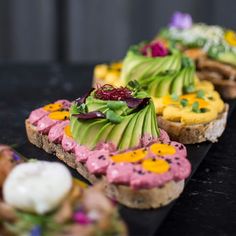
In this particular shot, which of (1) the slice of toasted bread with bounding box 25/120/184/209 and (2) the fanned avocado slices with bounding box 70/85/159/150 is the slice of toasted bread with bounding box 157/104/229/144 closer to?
(2) the fanned avocado slices with bounding box 70/85/159/150

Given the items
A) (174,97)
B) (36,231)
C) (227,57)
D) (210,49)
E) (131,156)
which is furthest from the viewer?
(210,49)

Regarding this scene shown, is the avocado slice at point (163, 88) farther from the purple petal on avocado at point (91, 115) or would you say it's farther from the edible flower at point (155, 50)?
the purple petal on avocado at point (91, 115)

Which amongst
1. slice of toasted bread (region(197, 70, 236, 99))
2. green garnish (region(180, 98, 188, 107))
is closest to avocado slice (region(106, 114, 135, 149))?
green garnish (region(180, 98, 188, 107))

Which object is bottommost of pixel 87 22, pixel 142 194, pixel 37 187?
pixel 87 22

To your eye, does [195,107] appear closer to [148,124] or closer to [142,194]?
[148,124]

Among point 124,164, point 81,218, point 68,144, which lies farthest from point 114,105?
point 81,218

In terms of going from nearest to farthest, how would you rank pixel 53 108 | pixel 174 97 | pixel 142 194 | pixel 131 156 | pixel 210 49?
1. pixel 142 194
2. pixel 131 156
3. pixel 53 108
4. pixel 174 97
5. pixel 210 49

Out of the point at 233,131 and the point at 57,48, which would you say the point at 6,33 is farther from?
the point at 233,131
